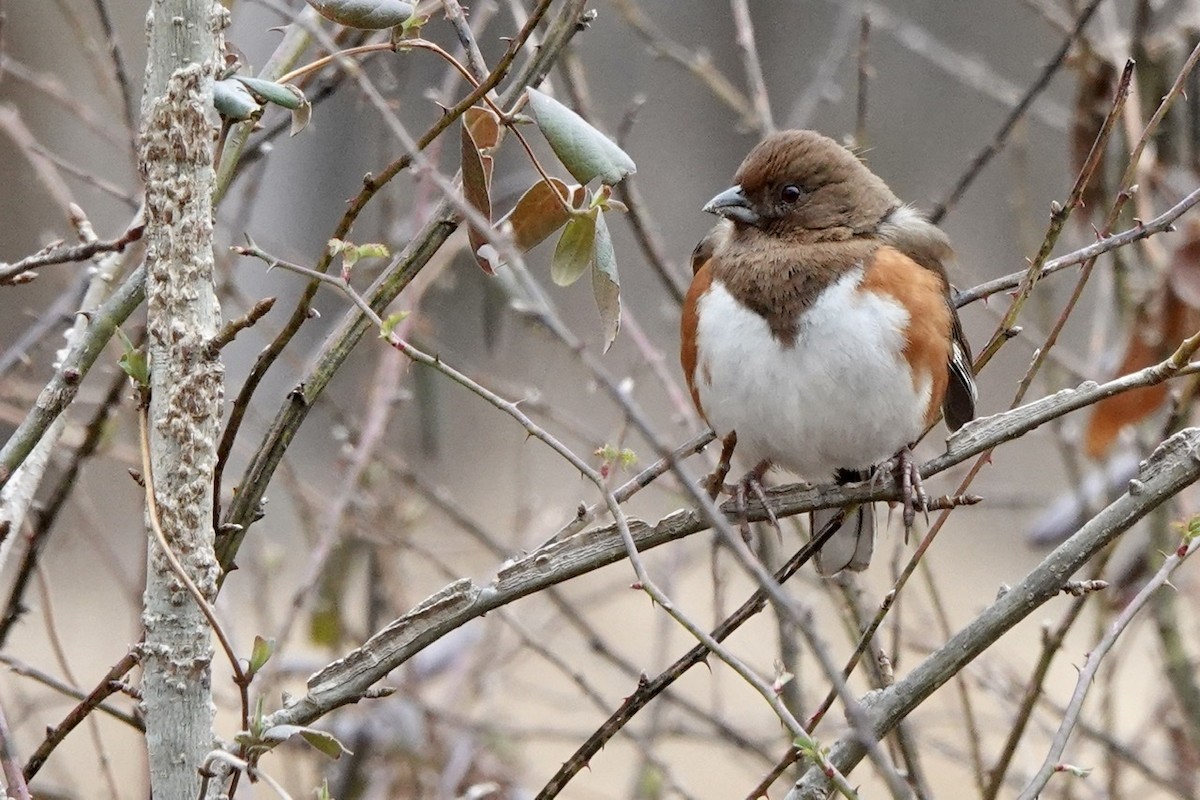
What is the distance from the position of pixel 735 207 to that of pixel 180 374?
129 cm

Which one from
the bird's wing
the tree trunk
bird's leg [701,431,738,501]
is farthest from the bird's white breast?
the tree trunk

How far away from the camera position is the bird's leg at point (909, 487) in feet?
6.39

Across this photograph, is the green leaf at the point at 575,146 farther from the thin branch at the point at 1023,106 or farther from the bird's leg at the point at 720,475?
the thin branch at the point at 1023,106

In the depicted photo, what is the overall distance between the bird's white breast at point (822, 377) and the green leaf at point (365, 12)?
0.95 m

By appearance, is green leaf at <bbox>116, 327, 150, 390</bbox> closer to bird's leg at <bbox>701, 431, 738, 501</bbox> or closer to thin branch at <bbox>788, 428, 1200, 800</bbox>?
bird's leg at <bbox>701, 431, 738, 501</bbox>

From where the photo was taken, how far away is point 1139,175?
2.88 metres

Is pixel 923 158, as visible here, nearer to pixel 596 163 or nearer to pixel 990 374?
pixel 990 374

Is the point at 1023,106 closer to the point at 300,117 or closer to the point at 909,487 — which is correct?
the point at 909,487

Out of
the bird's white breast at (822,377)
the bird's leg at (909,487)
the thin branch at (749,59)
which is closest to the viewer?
the bird's leg at (909,487)

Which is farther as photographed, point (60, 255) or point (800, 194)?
point (800, 194)

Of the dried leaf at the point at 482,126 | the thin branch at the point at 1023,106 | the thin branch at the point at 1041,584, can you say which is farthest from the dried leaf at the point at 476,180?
the thin branch at the point at 1023,106

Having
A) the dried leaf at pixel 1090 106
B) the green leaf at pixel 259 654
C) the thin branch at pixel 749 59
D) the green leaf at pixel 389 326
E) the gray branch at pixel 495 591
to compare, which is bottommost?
the green leaf at pixel 259 654

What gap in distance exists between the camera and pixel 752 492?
2.08 m

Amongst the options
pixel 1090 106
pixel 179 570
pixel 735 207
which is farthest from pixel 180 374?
pixel 1090 106
